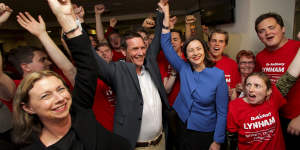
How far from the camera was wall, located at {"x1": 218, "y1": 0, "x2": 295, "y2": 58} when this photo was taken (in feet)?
7.22

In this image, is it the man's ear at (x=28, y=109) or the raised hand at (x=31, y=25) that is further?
the raised hand at (x=31, y=25)

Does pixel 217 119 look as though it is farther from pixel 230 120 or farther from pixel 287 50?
pixel 287 50

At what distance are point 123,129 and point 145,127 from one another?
191 millimetres

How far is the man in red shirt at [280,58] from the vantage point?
154 centimetres

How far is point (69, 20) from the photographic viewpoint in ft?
2.88

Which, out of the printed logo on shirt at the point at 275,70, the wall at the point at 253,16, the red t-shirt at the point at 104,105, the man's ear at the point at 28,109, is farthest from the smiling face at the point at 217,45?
the man's ear at the point at 28,109

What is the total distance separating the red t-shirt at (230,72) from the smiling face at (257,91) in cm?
40

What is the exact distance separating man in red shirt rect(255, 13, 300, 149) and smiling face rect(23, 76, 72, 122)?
1.83 meters

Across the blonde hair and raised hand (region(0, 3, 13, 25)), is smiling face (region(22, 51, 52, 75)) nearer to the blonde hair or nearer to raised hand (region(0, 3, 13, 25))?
raised hand (region(0, 3, 13, 25))

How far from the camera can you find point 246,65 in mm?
1891

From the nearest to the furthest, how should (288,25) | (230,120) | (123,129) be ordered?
Answer: (123,129) → (230,120) → (288,25)

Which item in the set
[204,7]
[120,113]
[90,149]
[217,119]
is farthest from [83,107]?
[204,7]

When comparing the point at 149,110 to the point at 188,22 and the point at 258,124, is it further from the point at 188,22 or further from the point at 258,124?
the point at 188,22

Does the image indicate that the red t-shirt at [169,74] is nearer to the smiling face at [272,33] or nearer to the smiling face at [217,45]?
the smiling face at [217,45]
